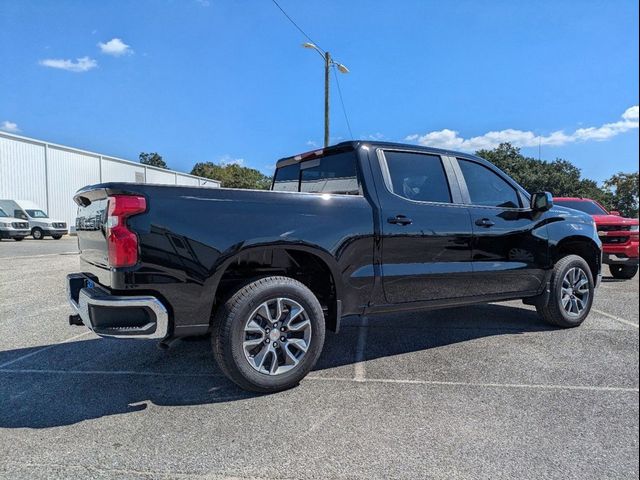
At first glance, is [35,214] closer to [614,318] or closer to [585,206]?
[585,206]

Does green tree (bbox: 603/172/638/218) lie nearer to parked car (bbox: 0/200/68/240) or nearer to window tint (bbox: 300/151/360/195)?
window tint (bbox: 300/151/360/195)

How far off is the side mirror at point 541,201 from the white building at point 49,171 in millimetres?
22295

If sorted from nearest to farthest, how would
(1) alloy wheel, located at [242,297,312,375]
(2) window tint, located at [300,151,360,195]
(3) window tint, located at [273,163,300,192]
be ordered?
(1) alloy wheel, located at [242,297,312,375] → (2) window tint, located at [300,151,360,195] → (3) window tint, located at [273,163,300,192]

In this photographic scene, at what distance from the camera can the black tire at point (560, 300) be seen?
5.00 metres

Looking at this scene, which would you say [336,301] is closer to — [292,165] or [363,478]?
[363,478]

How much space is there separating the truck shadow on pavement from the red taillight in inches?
42.3

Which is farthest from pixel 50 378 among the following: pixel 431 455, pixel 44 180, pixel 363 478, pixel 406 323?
pixel 44 180

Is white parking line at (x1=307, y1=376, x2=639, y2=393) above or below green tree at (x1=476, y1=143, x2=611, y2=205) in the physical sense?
below

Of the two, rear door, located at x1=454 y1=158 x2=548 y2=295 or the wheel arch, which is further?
rear door, located at x1=454 y1=158 x2=548 y2=295

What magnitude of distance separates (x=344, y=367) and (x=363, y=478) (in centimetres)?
164

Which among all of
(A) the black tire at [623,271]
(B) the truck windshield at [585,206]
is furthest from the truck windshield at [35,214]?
(A) the black tire at [623,271]

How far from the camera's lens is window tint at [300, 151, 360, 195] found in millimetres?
4016

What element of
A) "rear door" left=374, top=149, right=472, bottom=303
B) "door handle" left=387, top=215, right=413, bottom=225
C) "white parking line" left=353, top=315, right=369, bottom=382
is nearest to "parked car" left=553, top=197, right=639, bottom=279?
"white parking line" left=353, top=315, right=369, bottom=382

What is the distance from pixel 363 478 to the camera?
2.32 m
